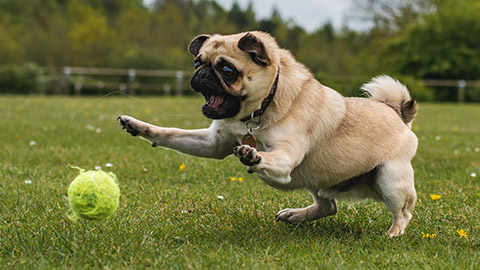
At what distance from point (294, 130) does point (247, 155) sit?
59 centimetres

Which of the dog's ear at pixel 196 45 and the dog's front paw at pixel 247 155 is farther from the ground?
the dog's ear at pixel 196 45

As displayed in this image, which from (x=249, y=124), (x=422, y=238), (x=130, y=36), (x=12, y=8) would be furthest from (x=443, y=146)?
(x=12, y=8)

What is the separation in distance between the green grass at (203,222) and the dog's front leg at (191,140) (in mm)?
434

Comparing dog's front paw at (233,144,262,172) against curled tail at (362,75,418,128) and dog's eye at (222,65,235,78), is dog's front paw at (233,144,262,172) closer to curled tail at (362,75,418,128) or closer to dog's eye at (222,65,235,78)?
dog's eye at (222,65,235,78)

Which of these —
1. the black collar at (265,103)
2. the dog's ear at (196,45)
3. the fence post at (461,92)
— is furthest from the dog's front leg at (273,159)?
the fence post at (461,92)

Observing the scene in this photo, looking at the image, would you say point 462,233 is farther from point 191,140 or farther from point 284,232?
point 191,140

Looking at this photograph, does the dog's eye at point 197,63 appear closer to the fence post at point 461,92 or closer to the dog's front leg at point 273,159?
the dog's front leg at point 273,159

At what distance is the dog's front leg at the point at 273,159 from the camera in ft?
10.00

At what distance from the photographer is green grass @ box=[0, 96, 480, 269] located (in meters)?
3.16

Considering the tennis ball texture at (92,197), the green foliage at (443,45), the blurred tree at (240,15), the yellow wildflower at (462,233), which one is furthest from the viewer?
the blurred tree at (240,15)

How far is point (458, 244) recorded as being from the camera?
371 cm

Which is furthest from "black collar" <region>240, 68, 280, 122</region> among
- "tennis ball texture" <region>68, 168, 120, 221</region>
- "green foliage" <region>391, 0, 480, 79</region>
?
"green foliage" <region>391, 0, 480, 79</region>

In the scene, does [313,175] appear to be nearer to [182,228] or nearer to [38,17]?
[182,228]

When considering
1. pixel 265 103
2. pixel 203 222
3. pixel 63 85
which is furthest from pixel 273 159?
pixel 63 85
